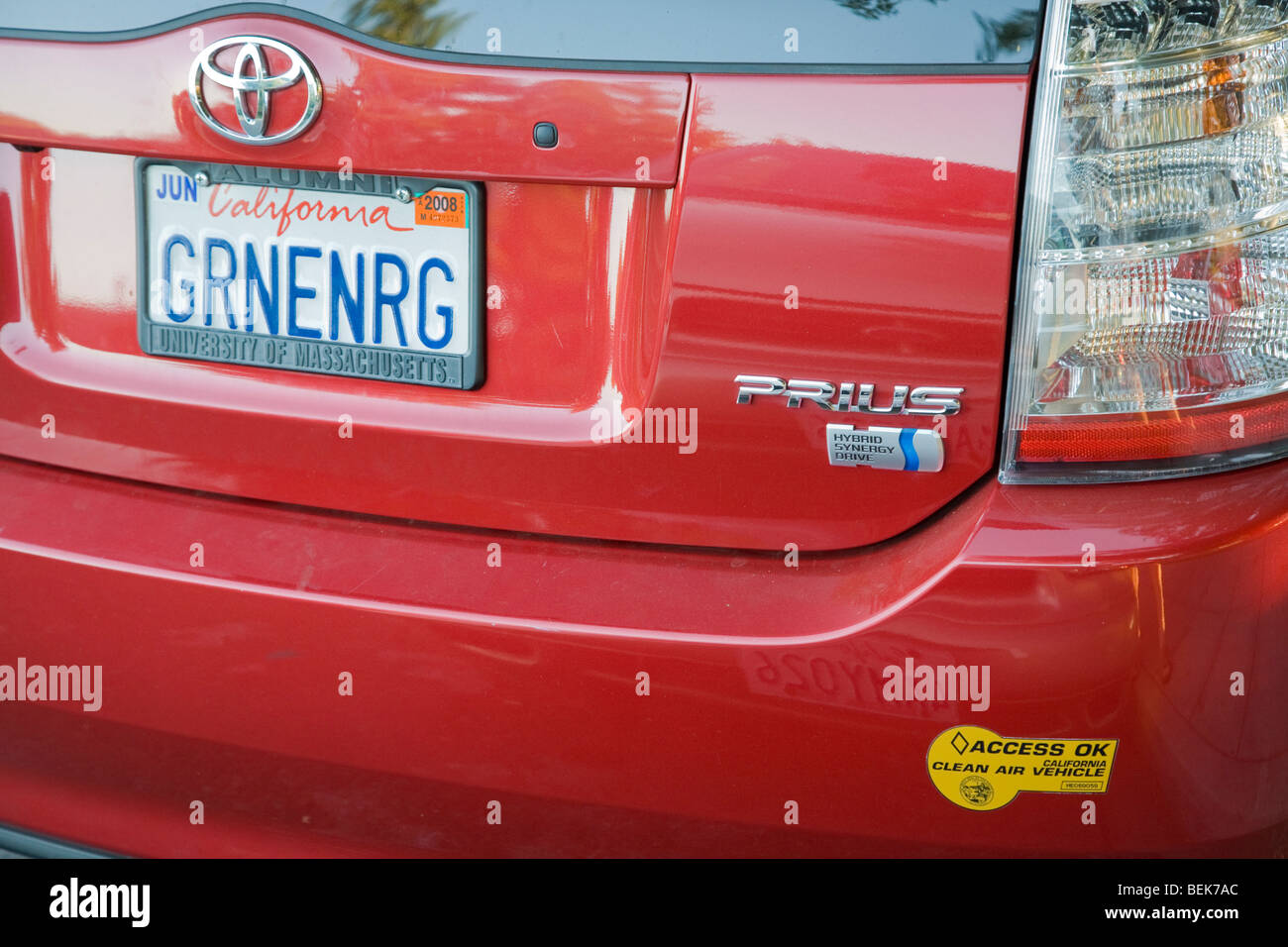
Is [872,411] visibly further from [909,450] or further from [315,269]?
[315,269]

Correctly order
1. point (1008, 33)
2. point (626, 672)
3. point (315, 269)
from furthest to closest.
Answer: point (315, 269) < point (626, 672) < point (1008, 33)

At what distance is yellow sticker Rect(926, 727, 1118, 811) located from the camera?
1404 millimetres

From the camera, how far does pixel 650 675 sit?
1481 mm

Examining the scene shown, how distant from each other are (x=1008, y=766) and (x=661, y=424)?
537 millimetres

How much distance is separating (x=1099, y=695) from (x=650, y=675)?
0.48 meters

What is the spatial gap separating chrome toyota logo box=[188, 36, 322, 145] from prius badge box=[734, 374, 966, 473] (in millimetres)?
601

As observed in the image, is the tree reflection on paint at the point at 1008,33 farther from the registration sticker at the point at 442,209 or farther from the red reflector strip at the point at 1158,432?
the registration sticker at the point at 442,209

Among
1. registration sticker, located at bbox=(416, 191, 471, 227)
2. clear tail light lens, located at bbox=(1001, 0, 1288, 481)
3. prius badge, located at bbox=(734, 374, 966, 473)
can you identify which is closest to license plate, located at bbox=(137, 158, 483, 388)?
registration sticker, located at bbox=(416, 191, 471, 227)

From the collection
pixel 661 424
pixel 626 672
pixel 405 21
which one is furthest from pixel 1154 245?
pixel 405 21

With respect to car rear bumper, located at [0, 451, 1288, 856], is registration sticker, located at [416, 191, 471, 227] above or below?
above

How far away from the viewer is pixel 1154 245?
1.37 m

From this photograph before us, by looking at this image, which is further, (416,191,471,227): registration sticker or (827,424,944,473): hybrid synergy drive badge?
(416,191,471,227): registration sticker

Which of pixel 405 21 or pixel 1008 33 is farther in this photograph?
pixel 405 21

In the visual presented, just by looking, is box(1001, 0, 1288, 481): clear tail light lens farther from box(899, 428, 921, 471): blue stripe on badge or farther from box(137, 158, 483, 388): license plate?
box(137, 158, 483, 388): license plate
